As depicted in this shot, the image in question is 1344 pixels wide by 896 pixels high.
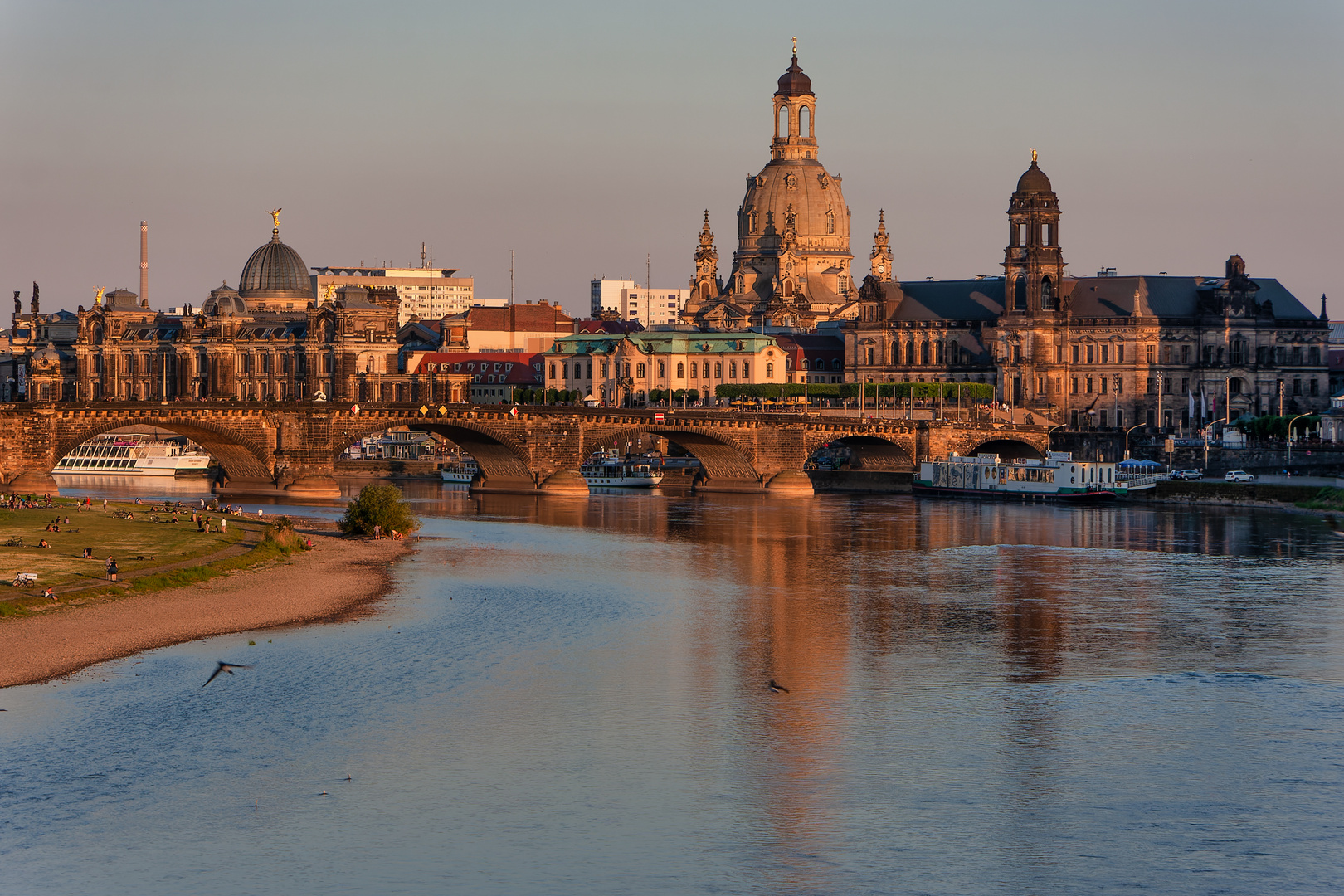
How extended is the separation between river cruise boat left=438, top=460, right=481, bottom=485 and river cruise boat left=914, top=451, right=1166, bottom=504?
3380 centimetres

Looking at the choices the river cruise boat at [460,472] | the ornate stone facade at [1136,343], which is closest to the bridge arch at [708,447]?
the river cruise boat at [460,472]

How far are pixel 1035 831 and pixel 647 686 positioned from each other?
582 inches

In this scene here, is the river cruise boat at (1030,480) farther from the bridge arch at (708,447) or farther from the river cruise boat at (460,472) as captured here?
the river cruise boat at (460,472)

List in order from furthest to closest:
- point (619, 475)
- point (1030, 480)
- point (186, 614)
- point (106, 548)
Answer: point (619, 475) → point (1030, 480) → point (106, 548) → point (186, 614)

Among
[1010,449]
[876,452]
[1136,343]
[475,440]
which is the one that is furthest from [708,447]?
[1136,343]

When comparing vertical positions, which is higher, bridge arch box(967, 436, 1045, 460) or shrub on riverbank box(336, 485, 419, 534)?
bridge arch box(967, 436, 1045, 460)

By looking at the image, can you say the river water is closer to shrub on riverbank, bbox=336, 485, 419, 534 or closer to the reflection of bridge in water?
shrub on riverbank, bbox=336, 485, 419, 534

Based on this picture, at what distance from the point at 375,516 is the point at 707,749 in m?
45.2

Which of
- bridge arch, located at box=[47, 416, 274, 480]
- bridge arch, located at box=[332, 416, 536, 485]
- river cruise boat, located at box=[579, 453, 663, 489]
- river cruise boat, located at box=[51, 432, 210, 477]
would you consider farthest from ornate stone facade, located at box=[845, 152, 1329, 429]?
bridge arch, located at box=[47, 416, 274, 480]

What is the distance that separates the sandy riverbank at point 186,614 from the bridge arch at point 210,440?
4011 cm

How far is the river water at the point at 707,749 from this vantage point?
31719 millimetres

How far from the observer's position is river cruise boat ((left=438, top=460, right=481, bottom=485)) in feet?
447

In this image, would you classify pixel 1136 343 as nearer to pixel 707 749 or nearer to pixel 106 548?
pixel 106 548

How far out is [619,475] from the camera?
13825 centimetres
